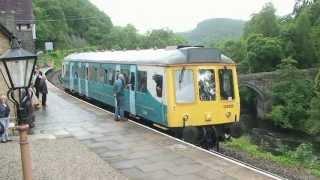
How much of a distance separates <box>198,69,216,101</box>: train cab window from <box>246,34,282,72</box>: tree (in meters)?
45.9

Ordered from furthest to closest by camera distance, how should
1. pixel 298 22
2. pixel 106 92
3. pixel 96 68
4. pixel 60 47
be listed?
pixel 60 47 → pixel 298 22 → pixel 96 68 → pixel 106 92

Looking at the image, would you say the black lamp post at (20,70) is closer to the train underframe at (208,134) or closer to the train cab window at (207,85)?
the train underframe at (208,134)

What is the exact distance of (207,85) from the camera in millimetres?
16344

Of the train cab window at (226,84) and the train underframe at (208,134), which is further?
the train cab window at (226,84)

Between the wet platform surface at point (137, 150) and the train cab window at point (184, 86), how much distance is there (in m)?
1.21

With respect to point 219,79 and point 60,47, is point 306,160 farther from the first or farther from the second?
point 60,47

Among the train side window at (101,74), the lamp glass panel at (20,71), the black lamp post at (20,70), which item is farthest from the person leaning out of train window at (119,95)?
the lamp glass panel at (20,71)

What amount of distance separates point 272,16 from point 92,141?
58.0 meters

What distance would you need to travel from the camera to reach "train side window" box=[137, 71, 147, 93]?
58.8 feet

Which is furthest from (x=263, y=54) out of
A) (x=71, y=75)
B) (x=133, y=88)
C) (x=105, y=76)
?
(x=133, y=88)

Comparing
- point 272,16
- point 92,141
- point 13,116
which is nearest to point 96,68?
point 13,116

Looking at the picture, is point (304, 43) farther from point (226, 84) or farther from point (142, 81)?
point (226, 84)

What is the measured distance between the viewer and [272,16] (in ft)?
233

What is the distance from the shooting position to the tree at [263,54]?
61.4m
